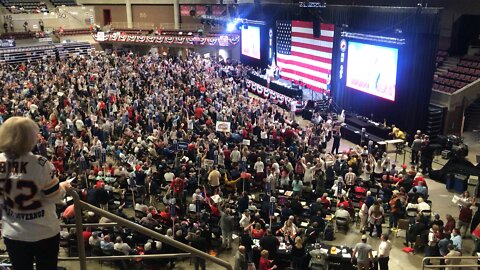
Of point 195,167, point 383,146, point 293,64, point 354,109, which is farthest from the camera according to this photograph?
point 293,64

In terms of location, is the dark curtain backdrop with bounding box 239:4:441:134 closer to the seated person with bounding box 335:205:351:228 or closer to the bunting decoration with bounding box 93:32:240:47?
the seated person with bounding box 335:205:351:228

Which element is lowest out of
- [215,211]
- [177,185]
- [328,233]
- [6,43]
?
[328,233]

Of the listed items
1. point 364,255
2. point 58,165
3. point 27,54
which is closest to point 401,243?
point 364,255

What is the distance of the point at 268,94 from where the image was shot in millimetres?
29812

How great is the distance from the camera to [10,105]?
21281 millimetres

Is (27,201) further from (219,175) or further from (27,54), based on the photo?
(27,54)

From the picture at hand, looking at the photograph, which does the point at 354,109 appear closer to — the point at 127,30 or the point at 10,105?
the point at 10,105

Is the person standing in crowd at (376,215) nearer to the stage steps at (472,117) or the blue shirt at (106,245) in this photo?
the blue shirt at (106,245)

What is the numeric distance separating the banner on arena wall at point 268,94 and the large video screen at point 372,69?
166 inches

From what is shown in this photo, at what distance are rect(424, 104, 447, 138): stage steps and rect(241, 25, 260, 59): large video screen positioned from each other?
1653 cm

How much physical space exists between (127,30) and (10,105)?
27.6 m

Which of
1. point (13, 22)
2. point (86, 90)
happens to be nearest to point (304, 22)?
point (86, 90)

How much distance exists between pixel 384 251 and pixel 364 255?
47 centimetres

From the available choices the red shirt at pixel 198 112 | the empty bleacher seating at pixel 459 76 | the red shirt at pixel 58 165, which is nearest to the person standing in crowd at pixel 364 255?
the red shirt at pixel 58 165
